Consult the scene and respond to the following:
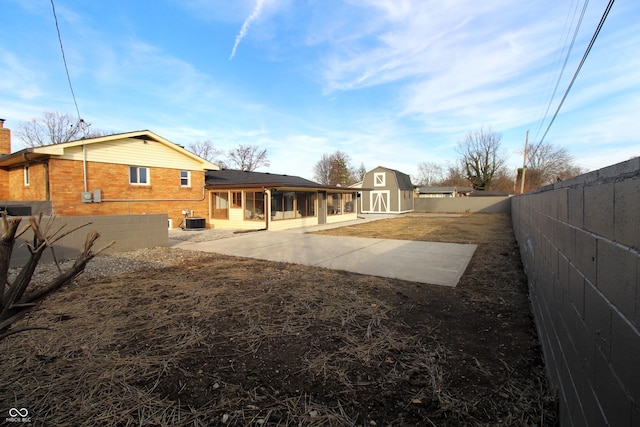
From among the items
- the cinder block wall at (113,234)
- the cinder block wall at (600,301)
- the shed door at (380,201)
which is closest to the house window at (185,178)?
the cinder block wall at (113,234)

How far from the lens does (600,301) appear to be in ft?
4.56

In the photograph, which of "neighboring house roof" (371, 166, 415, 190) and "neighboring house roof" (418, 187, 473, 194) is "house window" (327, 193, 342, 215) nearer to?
"neighboring house roof" (371, 166, 415, 190)

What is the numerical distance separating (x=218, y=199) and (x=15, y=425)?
16.0m

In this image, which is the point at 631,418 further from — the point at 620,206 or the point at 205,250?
the point at 205,250

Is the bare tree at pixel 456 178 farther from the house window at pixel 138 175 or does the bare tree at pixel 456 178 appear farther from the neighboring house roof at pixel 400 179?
the house window at pixel 138 175

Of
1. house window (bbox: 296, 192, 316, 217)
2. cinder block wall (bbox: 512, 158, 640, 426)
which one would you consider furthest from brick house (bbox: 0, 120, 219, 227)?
cinder block wall (bbox: 512, 158, 640, 426)

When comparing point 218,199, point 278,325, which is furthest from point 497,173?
point 278,325

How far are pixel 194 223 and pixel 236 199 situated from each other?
2.51 metres

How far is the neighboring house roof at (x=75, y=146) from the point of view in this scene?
11.8 meters

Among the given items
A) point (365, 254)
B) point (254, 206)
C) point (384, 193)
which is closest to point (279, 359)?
point (365, 254)

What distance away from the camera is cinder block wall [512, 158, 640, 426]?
1.06 m

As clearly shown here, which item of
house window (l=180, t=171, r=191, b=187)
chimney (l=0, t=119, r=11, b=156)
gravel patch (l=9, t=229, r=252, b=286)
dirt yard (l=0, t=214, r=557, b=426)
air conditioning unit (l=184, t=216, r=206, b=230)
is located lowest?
dirt yard (l=0, t=214, r=557, b=426)

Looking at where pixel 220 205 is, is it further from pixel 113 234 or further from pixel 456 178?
pixel 456 178

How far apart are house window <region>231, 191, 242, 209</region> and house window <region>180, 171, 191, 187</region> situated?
251 cm
